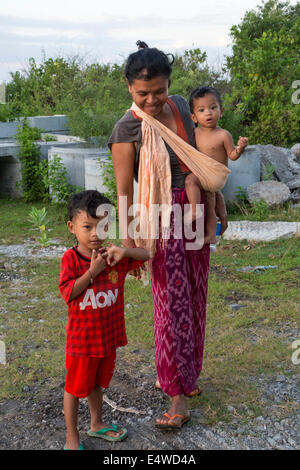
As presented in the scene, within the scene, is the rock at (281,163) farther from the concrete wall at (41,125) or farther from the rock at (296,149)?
the concrete wall at (41,125)

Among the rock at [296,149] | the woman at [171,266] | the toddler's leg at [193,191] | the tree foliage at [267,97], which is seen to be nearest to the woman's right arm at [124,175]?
the woman at [171,266]

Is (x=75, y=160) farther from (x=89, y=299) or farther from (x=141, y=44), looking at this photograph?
(x=89, y=299)

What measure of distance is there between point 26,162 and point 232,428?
7.26m

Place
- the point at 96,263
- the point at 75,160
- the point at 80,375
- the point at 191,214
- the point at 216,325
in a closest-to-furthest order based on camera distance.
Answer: the point at 96,263 < the point at 80,375 < the point at 191,214 < the point at 216,325 < the point at 75,160

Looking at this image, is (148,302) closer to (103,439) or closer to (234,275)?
(234,275)

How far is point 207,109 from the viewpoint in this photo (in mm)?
2654

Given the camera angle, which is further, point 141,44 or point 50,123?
point 50,123

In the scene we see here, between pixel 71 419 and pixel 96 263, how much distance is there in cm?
75

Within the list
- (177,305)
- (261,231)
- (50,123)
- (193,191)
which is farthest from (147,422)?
(50,123)

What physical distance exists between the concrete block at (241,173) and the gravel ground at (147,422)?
4756 mm

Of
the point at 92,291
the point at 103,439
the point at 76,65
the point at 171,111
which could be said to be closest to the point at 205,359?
the point at 103,439


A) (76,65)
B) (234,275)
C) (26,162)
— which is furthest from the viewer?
(76,65)

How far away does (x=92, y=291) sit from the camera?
7.61 feet

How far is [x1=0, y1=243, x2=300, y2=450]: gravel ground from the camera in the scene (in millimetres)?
2594
